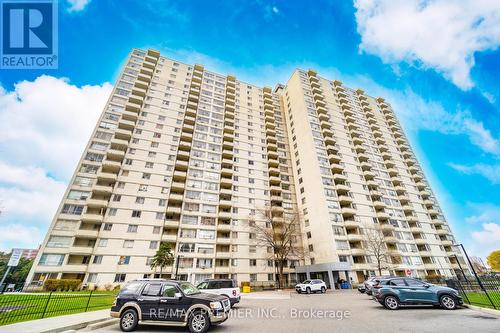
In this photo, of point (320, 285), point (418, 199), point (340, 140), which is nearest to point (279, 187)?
point (340, 140)

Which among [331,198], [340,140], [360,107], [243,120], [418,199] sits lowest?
[331,198]

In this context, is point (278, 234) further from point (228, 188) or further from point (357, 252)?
point (228, 188)

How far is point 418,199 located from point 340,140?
23532mm

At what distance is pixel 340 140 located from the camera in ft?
172

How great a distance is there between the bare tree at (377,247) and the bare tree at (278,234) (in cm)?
1187

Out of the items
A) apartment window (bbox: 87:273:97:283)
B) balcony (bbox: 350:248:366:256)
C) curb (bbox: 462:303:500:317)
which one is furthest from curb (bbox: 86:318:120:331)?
balcony (bbox: 350:248:366:256)

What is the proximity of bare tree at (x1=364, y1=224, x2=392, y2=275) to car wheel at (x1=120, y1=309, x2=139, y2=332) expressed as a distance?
39.2 meters

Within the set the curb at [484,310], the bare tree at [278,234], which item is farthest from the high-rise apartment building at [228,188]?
the curb at [484,310]

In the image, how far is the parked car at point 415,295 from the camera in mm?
11766

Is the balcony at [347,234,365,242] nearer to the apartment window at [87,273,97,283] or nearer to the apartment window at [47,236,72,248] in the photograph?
the apartment window at [87,273,97,283]

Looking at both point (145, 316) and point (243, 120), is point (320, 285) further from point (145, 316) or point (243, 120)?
point (243, 120)

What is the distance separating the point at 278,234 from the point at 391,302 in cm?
2723

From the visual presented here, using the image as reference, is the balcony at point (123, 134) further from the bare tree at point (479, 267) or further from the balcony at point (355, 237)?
the bare tree at point (479, 267)

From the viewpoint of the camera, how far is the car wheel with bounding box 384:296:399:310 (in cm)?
1220
